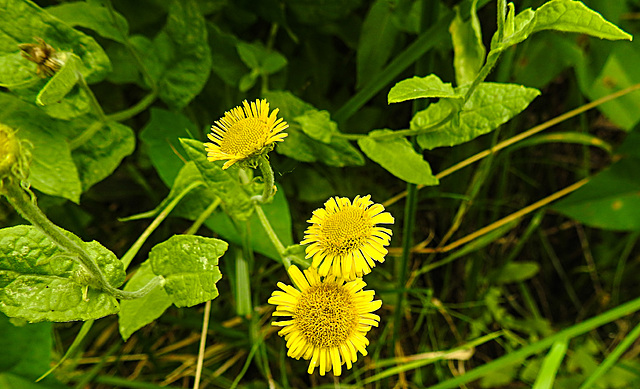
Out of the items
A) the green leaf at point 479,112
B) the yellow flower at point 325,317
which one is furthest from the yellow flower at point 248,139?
the green leaf at point 479,112

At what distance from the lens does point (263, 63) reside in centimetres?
73

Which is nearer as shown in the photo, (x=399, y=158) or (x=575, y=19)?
(x=575, y=19)

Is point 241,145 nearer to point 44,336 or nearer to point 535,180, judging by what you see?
point 44,336

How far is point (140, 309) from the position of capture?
1.63 ft

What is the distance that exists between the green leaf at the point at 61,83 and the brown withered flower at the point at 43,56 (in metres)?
0.01

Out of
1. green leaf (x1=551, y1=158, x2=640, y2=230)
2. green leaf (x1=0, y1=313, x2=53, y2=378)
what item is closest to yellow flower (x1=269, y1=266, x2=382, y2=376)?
green leaf (x1=0, y1=313, x2=53, y2=378)

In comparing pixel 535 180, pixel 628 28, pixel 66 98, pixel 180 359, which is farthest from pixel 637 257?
pixel 66 98

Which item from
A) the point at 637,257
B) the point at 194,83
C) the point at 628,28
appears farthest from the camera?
the point at 637,257

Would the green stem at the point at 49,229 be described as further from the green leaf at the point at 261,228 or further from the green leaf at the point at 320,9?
the green leaf at the point at 320,9

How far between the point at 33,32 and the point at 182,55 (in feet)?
0.60

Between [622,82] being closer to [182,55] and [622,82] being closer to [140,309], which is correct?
[182,55]

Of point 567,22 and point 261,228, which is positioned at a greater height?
point 567,22

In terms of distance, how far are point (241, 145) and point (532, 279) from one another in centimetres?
88

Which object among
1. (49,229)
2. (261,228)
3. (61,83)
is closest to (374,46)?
(261,228)
